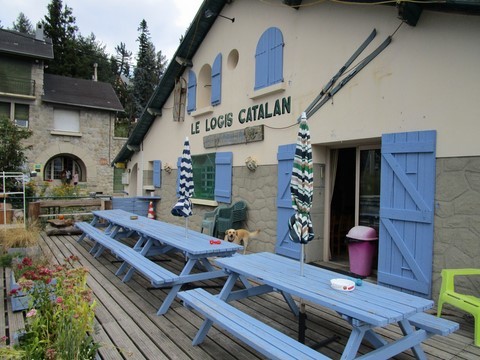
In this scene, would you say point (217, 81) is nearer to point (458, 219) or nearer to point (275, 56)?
point (275, 56)

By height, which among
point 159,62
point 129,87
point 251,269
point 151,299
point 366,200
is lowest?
point 151,299

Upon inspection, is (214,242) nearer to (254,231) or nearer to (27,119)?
(254,231)

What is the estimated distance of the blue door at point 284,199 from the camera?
6121mm

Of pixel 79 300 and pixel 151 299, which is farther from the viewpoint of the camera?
pixel 151 299

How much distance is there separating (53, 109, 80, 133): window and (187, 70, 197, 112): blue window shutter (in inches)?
522

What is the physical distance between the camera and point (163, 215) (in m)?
10.7

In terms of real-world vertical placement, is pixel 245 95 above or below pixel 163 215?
above

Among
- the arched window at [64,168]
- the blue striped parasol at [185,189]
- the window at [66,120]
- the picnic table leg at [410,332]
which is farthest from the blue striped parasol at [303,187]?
the arched window at [64,168]

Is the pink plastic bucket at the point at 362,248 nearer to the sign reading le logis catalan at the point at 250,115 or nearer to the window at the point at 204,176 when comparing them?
the sign reading le logis catalan at the point at 250,115

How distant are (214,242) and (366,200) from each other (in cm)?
259

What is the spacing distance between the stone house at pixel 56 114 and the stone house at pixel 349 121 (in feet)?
42.0

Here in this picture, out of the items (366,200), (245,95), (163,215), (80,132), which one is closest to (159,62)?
(80,132)

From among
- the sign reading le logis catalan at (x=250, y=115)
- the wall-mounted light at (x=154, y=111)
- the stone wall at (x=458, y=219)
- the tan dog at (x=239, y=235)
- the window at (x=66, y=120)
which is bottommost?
the tan dog at (x=239, y=235)

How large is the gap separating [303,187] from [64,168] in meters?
21.1
